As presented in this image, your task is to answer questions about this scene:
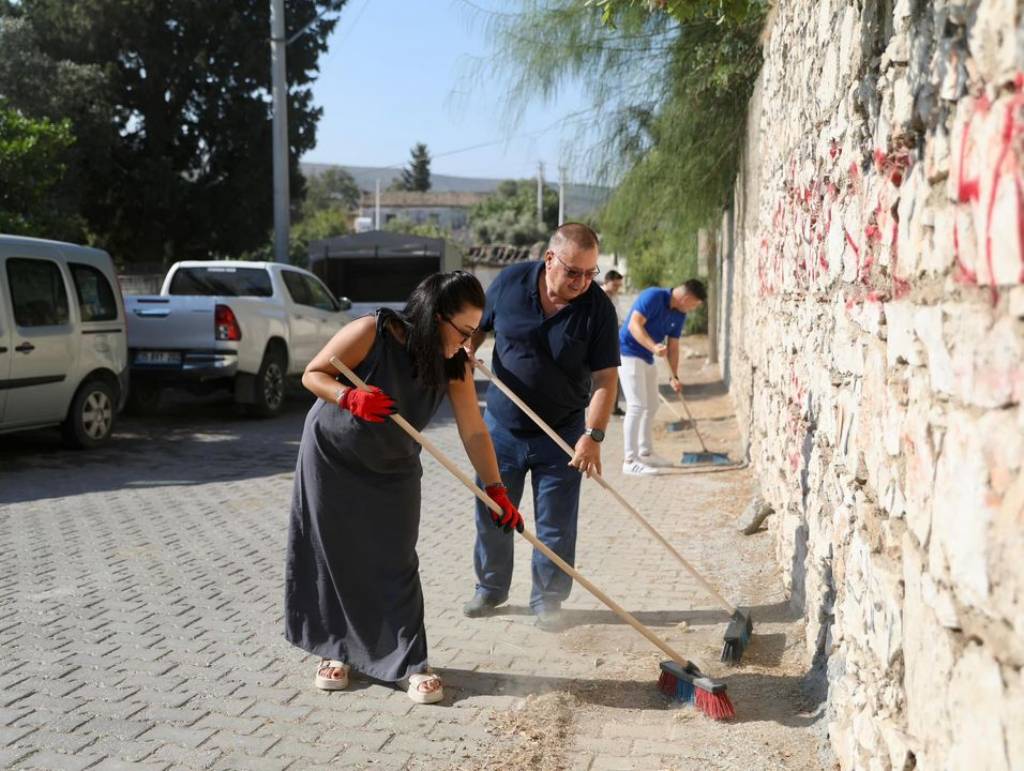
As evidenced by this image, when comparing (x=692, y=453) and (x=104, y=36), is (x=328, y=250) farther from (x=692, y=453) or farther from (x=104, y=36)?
(x=692, y=453)

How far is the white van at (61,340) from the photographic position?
31.3ft

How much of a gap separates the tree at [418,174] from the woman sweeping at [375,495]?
11991cm

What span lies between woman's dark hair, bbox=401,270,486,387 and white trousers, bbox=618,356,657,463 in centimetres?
610

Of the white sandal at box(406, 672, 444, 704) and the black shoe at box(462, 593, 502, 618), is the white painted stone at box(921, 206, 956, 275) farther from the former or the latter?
the black shoe at box(462, 593, 502, 618)

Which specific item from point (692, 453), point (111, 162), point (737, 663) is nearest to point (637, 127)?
point (692, 453)

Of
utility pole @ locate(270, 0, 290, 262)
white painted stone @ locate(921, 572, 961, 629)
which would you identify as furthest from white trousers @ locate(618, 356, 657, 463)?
utility pole @ locate(270, 0, 290, 262)

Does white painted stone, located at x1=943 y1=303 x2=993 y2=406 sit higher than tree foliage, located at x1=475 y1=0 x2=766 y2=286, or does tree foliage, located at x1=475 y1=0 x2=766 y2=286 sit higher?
tree foliage, located at x1=475 y1=0 x2=766 y2=286

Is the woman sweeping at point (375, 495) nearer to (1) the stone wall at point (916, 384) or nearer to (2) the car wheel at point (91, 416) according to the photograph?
(1) the stone wall at point (916, 384)

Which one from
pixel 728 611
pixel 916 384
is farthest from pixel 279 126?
pixel 916 384

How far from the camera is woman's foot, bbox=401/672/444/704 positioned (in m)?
4.56

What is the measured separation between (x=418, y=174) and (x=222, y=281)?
11024 cm

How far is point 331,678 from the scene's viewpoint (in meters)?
4.68

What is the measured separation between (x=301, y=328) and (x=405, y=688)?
1042cm

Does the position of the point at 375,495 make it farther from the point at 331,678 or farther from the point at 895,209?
the point at 895,209
